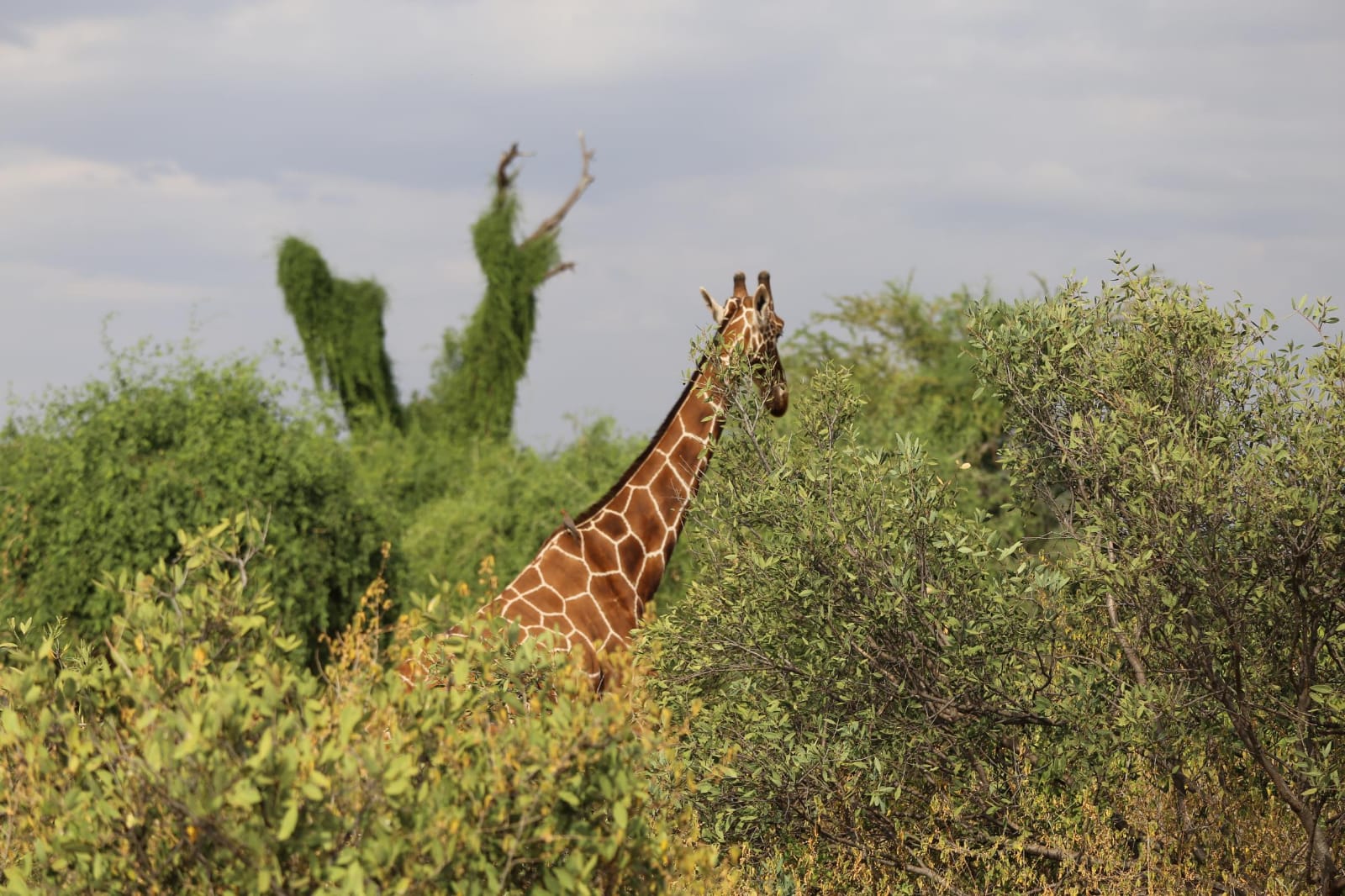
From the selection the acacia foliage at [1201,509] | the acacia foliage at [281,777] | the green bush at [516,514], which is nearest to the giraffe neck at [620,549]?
the acacia foliage at [1201,509]

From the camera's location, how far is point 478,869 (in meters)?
3.96

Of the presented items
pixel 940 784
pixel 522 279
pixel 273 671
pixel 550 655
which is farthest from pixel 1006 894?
pixel 522 279

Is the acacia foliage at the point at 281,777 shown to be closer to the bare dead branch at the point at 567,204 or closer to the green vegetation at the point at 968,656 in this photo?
the green vegetation at the point at 968,656

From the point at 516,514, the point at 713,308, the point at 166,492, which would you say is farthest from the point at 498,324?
the point at 713,308

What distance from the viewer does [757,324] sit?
9.30 metres

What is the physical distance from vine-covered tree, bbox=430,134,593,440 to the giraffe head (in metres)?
23.8

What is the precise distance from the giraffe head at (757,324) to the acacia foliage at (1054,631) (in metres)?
1.67

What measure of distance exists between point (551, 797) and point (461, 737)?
0.39m

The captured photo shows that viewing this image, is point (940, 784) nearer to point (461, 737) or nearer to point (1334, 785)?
point (1334, 785)

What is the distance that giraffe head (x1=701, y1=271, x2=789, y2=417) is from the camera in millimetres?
9180

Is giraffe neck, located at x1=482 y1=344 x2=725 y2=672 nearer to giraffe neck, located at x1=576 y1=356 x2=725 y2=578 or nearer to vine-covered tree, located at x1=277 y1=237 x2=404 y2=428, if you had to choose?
giraffe neck, located at x1=576 y1=356 x2=725 y2=578

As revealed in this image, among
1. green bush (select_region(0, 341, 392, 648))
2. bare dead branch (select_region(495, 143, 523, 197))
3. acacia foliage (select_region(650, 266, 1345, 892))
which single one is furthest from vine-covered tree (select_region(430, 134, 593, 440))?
acacia foliage (select_region(650, 266, 1345, 892))

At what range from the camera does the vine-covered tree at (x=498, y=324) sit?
33.2 meters

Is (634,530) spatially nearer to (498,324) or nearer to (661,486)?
(661,486)
